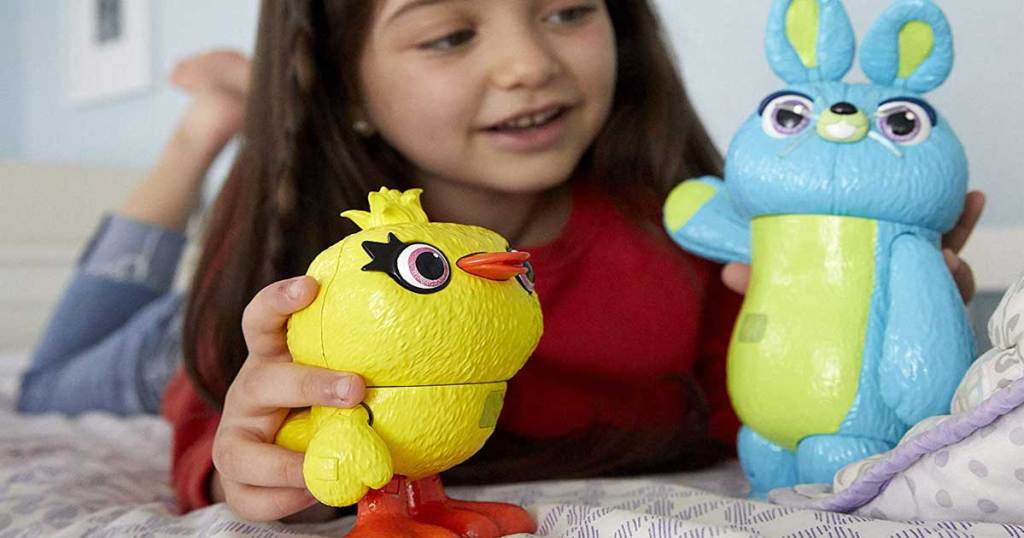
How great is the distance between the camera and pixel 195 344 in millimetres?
892

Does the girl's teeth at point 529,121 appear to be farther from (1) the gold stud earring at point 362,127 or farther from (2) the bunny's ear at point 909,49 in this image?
(2) the bunny's ear at point 909,49

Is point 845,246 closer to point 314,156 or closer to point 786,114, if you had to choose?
point 786,114

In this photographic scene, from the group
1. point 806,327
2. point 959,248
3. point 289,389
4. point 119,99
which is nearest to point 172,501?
point 289,389

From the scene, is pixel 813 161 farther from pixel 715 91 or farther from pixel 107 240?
pixel 107 240

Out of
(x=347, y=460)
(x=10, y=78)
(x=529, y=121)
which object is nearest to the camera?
(x=347, y=460)

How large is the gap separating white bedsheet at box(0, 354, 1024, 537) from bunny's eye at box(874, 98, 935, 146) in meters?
0.21

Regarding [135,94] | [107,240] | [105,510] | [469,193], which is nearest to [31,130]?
[135,94]

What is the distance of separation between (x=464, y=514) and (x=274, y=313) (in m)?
0.13

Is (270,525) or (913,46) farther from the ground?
(913,46)

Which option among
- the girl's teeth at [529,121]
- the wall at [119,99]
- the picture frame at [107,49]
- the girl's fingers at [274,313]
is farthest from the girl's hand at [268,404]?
the picture frame at [107,49]

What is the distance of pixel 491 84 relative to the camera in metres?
0.85

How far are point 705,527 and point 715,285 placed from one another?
60 cm

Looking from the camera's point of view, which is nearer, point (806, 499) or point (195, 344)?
point (806, 499)

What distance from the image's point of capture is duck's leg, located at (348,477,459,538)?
1.49 feet
